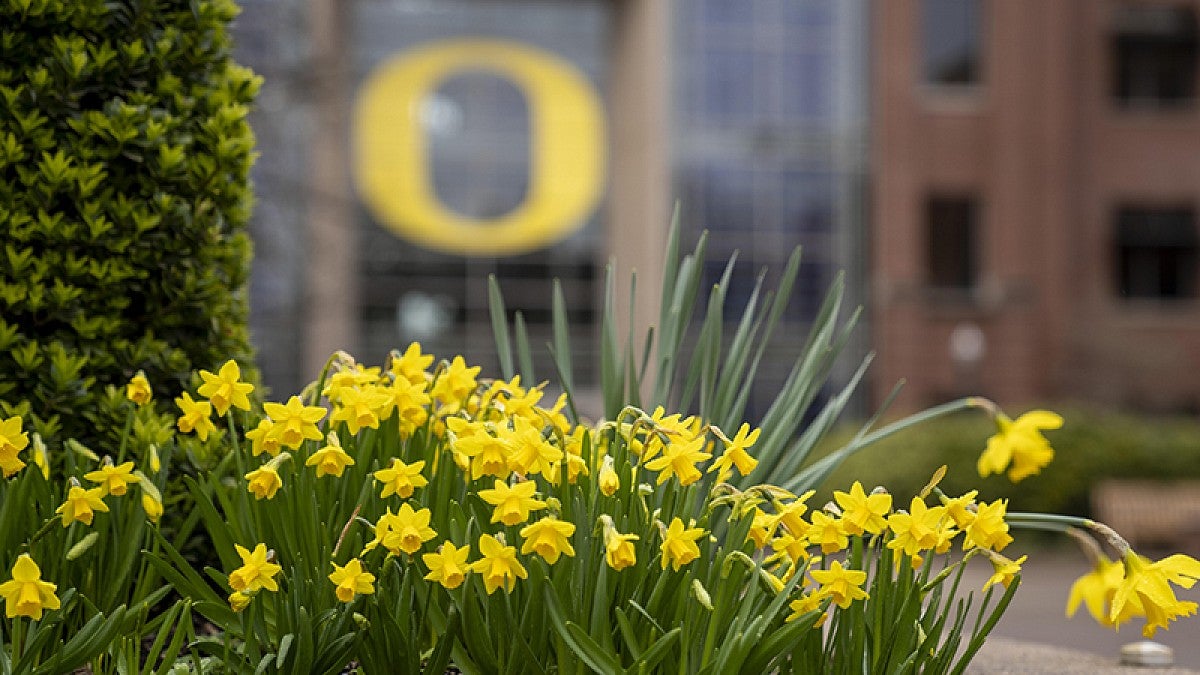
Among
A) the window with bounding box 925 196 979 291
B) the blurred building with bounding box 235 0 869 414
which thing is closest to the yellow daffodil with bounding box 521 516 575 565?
the blurred building with bounding box 235 0 869 414

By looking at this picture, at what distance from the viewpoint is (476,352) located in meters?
27.6

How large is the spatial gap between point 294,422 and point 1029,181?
25278 millimetres

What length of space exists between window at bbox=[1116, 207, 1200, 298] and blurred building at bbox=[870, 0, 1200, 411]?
28 mm

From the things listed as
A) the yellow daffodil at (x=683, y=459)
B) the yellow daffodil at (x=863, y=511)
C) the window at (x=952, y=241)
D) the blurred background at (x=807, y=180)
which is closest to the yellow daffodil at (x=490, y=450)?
the yellow daffodil at (x=683, y=459)

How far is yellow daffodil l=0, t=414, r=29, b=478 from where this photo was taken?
2.57 m

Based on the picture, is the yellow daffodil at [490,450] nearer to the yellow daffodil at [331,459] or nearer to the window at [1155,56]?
the yellow daffodil at [331,459]

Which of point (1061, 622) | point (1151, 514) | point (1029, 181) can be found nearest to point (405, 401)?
point (1061, 622)

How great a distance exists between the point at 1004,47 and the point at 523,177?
9979 millimetres

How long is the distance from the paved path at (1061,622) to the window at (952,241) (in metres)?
12.2

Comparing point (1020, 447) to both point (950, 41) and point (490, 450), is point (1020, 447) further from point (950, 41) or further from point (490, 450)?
point (950, 41)

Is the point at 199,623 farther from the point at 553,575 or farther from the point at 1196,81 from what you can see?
the point at 1196,81

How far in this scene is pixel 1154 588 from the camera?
2277mm

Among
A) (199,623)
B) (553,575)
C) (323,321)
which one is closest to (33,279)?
(199,623)

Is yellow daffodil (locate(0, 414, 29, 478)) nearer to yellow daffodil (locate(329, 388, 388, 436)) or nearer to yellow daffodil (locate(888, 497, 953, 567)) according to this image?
yellow daffodil (locate(329, 388, 388, 436))
